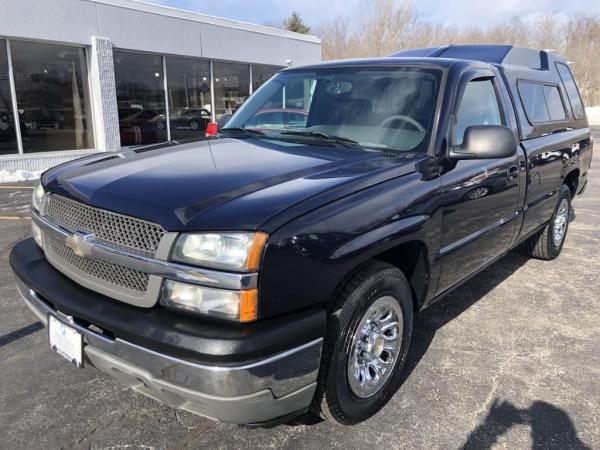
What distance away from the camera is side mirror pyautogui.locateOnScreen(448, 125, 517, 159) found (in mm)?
2906

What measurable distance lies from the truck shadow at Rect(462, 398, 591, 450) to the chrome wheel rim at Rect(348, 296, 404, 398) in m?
0.53

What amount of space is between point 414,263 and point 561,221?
331 cm

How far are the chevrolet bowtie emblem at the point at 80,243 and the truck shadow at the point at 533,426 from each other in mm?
2009

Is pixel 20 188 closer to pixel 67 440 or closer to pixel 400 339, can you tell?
pixel 67 440

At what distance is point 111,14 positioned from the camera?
11.4m

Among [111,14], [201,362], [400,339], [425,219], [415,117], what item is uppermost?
[111,14]

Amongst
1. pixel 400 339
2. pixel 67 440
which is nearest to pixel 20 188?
pixel 67 440

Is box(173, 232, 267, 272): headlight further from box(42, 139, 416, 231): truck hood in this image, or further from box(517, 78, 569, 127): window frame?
box(517, 78, 569, 127): window frame

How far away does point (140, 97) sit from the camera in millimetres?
12562

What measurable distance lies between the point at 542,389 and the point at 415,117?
178 centimetres

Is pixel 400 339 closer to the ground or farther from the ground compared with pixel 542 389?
farther from the ground

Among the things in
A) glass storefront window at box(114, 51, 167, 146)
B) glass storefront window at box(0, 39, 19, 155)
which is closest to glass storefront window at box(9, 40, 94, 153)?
glass storefront window at box(0, 39, 19, 155)

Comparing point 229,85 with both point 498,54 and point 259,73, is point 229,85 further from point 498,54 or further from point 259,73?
point 498,54

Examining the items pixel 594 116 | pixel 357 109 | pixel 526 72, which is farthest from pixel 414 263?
pixel 594 116
